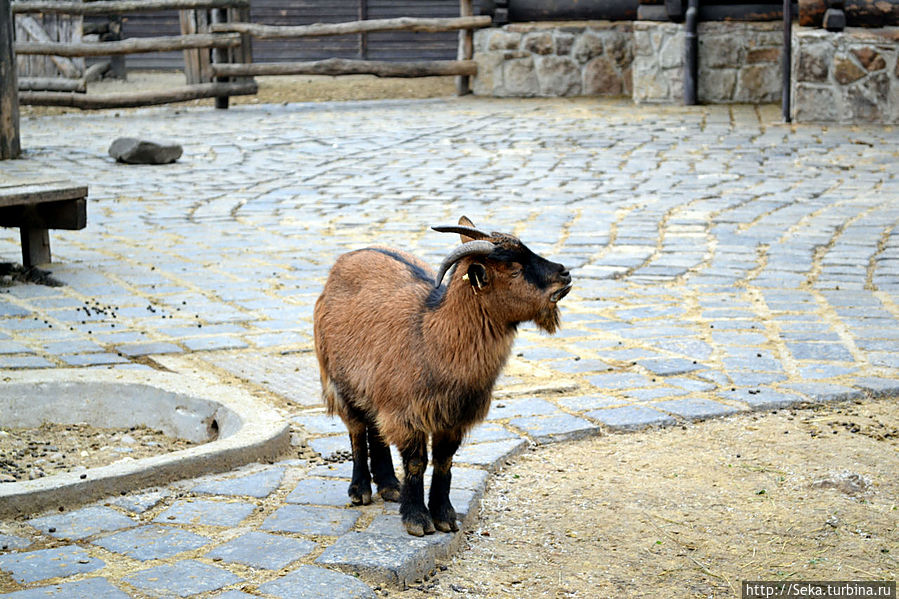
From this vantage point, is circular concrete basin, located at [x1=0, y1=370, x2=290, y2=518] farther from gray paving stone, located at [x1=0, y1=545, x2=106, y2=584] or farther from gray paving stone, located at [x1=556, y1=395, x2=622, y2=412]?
gray paving stone, located at [x1=556, y1=395, x2=622, y2=412]

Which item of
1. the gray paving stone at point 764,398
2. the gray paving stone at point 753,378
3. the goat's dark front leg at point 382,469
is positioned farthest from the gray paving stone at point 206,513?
the gray paving stone at point 753,378

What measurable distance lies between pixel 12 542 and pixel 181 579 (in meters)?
0.68

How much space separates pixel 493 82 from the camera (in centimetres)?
1692

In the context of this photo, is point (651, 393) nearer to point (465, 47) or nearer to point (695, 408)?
point (695, 408)

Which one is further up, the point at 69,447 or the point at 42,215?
the point at 42,215

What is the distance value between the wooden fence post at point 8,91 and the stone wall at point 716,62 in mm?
8160

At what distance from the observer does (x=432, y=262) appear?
753 centimetres

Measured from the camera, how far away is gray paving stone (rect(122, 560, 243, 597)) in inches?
131

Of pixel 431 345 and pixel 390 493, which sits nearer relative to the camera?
pixel 431 345

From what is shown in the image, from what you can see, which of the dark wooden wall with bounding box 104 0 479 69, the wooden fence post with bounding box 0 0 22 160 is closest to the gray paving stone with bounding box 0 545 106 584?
the wooden fence post with bounding box 0 0 22 160

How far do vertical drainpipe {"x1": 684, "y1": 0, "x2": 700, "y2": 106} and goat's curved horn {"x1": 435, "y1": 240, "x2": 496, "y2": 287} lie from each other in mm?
12042

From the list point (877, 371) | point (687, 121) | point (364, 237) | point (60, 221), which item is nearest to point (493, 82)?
point (687, 121)

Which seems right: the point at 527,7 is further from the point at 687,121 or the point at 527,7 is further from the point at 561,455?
the point at 561,455

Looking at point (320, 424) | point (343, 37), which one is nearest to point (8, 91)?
point (320, 424)
